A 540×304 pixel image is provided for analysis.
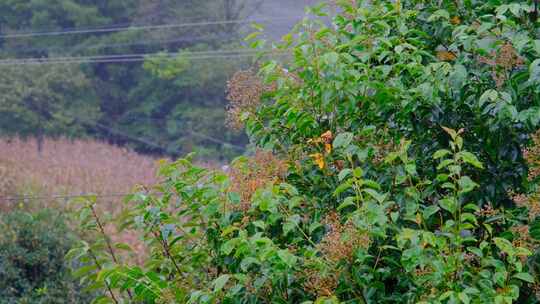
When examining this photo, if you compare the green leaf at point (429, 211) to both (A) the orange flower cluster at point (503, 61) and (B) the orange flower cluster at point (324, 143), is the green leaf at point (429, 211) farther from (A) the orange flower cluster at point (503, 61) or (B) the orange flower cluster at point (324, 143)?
(A) the orange flower cluster at point (503, 61)

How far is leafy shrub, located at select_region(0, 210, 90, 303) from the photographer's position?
6547mm

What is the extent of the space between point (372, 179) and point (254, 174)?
372mm

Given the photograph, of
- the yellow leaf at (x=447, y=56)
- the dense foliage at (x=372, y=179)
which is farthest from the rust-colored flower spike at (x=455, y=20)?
the yellow leaf at (x=447, y=56)

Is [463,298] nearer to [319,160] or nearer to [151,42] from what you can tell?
[319,160]

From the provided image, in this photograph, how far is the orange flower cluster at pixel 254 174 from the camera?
2.26 meters

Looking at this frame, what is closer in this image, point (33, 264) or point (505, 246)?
point (505, 246)

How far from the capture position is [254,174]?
2.36m

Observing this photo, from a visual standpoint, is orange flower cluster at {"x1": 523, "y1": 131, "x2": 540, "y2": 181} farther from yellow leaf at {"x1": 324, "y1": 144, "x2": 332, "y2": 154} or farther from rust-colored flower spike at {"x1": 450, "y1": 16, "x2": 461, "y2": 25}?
yellow leaf at {"x1": 324, "y1": 144, "x2": 332, "y2": 154}

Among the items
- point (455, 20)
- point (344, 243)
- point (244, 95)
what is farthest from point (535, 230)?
point (244, 95)

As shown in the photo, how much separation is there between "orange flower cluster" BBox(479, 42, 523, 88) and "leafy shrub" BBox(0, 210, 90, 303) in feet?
16.7

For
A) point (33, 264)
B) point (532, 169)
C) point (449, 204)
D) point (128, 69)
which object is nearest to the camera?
point (449, 204)

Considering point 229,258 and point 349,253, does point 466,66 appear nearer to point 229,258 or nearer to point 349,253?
point 349,253

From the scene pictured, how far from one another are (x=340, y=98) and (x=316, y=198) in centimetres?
32

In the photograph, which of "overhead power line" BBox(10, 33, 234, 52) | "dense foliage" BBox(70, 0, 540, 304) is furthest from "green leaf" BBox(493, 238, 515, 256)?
"overhead power line" BBox(10, 33, 234, 52)
